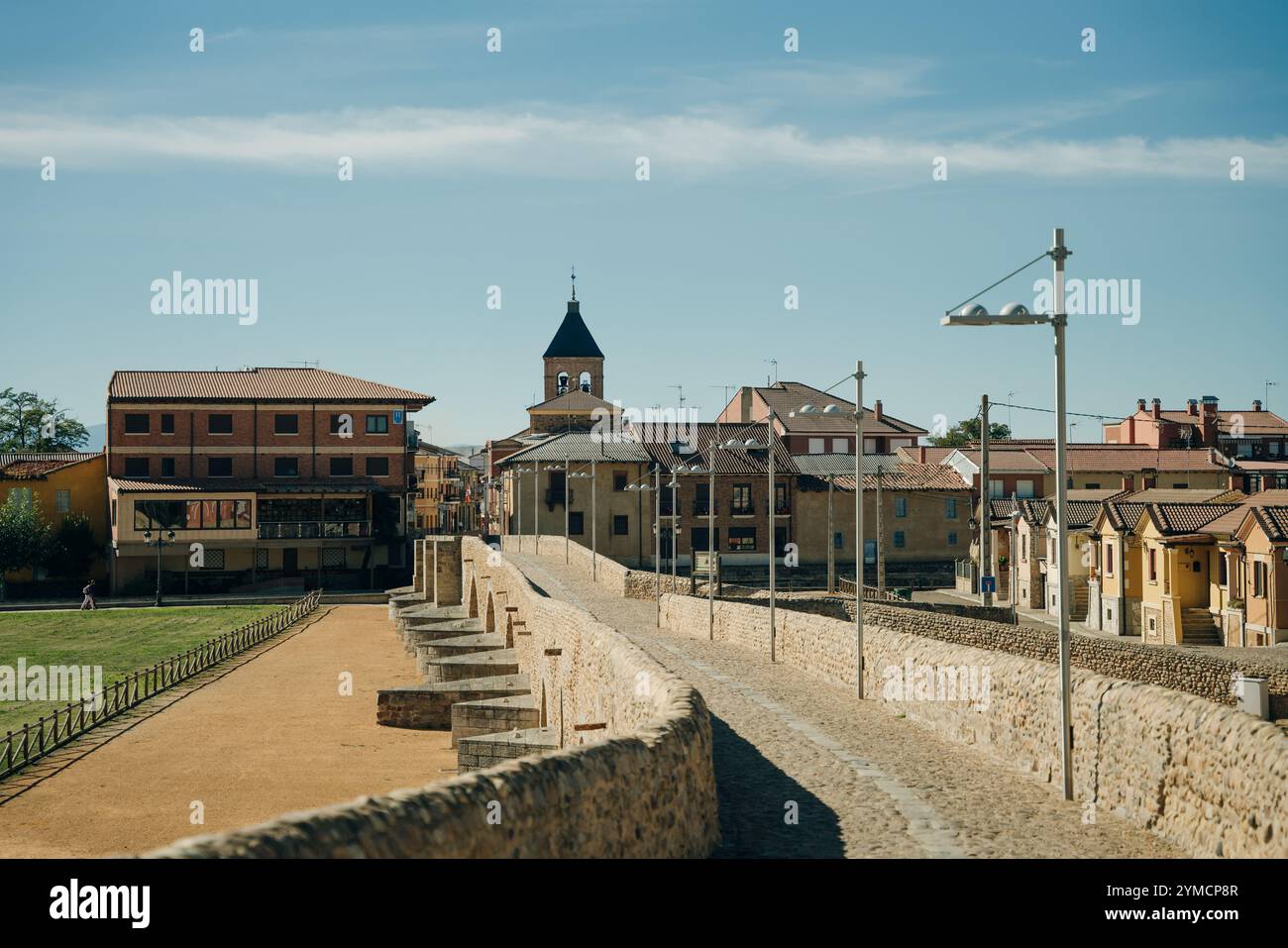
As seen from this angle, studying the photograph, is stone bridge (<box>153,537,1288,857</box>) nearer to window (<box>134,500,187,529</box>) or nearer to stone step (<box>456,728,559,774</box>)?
stone step (<box>456,728,559,774</box>)

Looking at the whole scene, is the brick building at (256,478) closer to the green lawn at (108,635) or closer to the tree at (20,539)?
the tree at (20,539)

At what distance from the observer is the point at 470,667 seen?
4288 centimetres

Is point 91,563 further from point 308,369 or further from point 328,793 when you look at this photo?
point 328,793

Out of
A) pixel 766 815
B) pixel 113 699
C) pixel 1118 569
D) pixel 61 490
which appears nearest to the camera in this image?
pixel 766 815

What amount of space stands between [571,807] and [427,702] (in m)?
30.4

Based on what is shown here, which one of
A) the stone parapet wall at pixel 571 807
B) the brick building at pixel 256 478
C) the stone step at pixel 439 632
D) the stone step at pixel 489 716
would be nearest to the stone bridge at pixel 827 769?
the stone parapet wall at pixel 571 807

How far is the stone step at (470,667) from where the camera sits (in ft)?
139

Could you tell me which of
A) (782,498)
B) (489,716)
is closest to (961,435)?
(782,498)

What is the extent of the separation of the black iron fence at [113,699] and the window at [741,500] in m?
30.9

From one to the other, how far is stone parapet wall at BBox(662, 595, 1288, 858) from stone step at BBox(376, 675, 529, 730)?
687 inches

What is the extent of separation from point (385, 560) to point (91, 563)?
58.0 ft

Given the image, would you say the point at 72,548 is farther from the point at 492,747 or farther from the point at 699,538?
the point at 492,747
